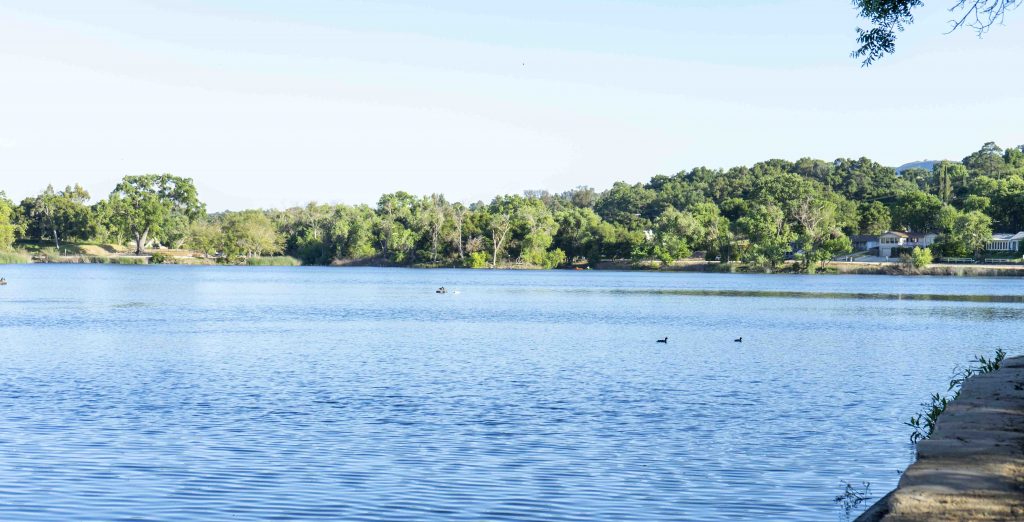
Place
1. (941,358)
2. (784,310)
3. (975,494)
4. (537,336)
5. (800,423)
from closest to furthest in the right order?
1. (975,494)
2. (800,423)
3. (941,358)
4. (537,336)
5. (784,310)

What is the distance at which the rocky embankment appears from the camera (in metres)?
9.24

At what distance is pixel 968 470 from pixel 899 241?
502ft

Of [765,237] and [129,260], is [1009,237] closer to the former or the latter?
[765,237]

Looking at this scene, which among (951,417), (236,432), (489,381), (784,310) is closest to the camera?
(951,417)

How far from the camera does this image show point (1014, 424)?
510 inches

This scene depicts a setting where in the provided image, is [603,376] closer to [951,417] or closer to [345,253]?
[951,417]

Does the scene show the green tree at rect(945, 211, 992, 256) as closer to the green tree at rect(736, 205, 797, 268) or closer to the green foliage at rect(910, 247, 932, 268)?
the green foliage at rect(910, 247, 932, 268)

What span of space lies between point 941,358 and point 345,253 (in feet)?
495

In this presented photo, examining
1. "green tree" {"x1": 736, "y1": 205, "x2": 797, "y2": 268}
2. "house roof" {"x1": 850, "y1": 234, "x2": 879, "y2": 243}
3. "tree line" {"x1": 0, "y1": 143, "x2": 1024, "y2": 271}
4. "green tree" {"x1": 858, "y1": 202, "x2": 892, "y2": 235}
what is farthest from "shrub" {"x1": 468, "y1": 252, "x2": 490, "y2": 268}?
"green tree" {"x1": 858, "y1": 202, "x2": 892, "y2": 235}

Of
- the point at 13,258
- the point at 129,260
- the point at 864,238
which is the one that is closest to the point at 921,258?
the point at 864,238

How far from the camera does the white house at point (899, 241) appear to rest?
5965 inches

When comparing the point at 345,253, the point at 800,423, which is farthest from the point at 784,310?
the point at 345,253

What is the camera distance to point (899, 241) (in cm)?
15388

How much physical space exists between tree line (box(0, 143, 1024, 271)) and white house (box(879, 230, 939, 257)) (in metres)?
3.29
